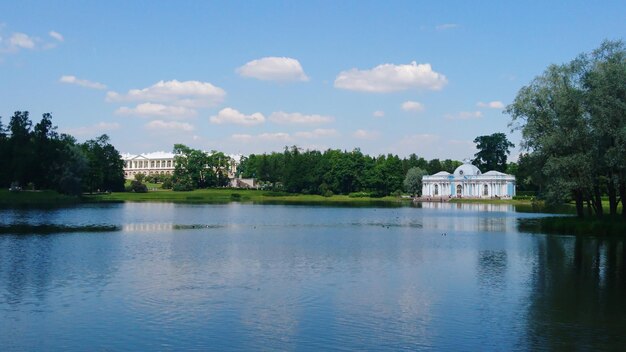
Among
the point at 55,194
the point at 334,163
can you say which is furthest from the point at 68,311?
the point at 334,163

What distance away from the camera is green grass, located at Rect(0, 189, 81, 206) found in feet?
360

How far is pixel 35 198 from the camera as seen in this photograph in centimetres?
Answer: 11556

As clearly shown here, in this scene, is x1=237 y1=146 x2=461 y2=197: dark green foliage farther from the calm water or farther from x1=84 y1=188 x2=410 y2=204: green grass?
the calm water

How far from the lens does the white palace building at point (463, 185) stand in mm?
169125

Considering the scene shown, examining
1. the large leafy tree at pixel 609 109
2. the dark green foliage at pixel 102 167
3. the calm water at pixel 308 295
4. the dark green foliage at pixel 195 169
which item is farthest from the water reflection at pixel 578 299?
the dark green foliage at pixel 195 169

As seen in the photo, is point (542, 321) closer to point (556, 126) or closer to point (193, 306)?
point (193, 306)

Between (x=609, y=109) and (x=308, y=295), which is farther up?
(x=609, y=109)

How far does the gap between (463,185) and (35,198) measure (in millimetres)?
109297

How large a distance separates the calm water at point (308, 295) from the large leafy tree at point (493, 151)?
15438 cm

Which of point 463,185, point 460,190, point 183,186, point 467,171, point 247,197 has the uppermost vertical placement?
point 467,171

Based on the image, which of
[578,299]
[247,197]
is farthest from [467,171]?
[578,299]

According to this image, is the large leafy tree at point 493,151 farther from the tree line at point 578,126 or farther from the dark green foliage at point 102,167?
the tree line at point 578,126

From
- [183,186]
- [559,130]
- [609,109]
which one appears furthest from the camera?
[183,186]

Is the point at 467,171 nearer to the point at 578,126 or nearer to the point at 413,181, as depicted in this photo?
the point at 413,181
